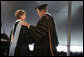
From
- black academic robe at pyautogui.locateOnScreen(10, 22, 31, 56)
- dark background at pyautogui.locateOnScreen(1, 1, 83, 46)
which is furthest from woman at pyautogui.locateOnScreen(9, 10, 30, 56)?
dark background at pyautogui.locateOnScreen(1, 1, 83, 46)

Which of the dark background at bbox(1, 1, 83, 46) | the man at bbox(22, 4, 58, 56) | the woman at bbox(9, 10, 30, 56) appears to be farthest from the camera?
the dark background at bbox(1, 1, 83, 46)

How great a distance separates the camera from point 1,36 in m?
2.68

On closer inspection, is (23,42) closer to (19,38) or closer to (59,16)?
(19,38)

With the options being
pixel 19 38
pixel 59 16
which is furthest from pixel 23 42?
pixel 59 16

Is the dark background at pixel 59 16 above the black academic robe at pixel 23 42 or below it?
above

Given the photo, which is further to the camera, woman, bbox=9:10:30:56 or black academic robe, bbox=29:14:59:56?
woman, bbox=9:10:30:56

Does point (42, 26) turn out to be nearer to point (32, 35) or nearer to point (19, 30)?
point (32, 35)

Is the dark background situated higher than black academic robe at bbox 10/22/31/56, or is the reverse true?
the dark background

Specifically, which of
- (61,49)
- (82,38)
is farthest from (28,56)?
(82,38)

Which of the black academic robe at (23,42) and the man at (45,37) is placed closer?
the man at (45,37)

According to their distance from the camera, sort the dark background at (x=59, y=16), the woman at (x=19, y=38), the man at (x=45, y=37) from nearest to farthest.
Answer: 1. the man at (x=45, y=37)
2. the woman at (x=19, y=38)
3. the dark background at (x=59, y=16)

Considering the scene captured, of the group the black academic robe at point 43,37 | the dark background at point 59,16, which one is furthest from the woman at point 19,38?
the dark background at point 59,16

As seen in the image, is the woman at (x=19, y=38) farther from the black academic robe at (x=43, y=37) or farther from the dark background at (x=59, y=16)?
the dark background at (x=59, y=16)

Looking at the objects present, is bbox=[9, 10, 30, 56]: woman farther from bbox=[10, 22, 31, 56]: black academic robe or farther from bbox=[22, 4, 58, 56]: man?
bbox=[22, 4, 58, 56]: man
